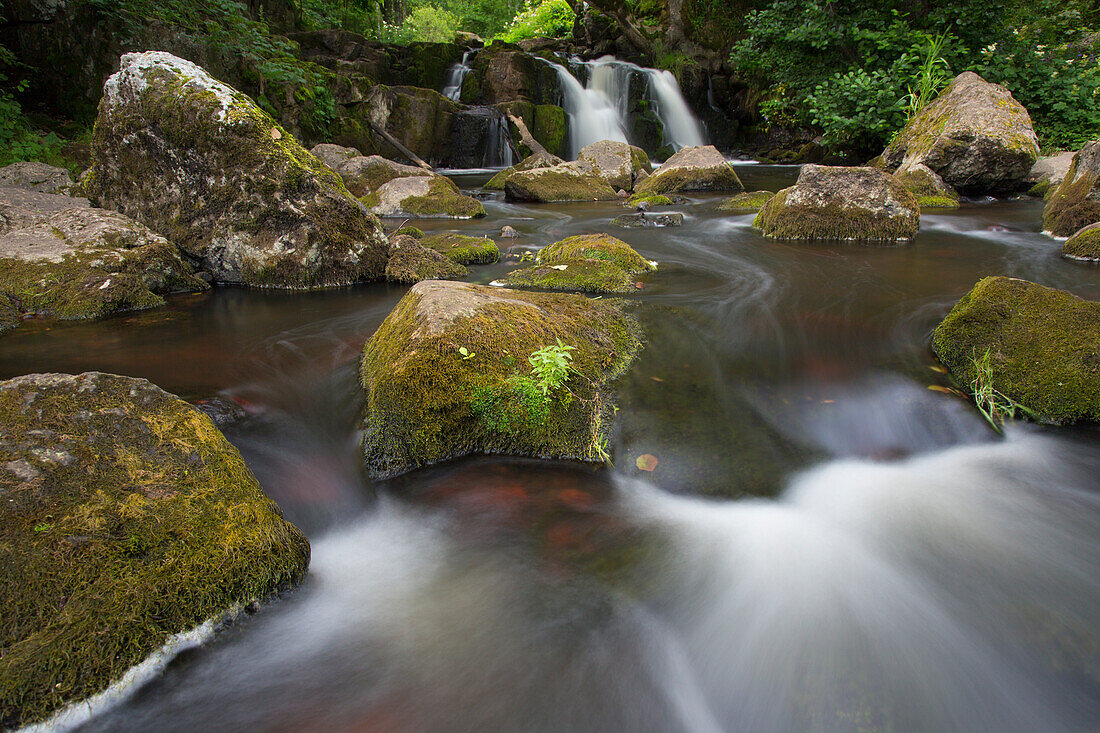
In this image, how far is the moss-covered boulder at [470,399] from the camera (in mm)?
3238

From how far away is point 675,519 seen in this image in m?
2.95

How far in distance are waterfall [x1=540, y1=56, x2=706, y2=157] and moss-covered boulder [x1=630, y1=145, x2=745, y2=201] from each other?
7.09 metres

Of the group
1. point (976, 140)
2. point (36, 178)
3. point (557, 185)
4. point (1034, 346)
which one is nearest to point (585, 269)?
point (1034, 346)

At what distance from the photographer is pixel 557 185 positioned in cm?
1388

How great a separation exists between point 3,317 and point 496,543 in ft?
16.9

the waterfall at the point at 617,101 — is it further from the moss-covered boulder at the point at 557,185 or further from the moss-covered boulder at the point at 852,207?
the moss-covered boulder at the point at 852,207

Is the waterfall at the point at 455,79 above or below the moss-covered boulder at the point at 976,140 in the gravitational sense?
above

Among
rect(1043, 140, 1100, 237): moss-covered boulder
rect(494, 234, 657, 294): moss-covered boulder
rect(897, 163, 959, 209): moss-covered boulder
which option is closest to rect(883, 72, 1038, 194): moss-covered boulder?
rect(897, 163, 959, 209): moss-covered boulder

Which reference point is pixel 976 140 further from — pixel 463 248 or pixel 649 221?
pixel 463 248

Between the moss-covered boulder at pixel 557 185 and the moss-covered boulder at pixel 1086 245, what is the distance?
8.74 m

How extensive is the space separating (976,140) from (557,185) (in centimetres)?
868

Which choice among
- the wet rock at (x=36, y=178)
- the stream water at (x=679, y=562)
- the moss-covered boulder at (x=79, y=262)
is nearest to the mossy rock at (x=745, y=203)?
the stream water at (x=679, y=562)

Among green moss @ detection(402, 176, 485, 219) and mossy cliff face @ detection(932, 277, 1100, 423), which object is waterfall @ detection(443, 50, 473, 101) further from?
mossy cliff face @ detection(932, 277, 1100, 423)

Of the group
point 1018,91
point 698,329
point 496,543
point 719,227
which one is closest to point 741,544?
point 496,543
